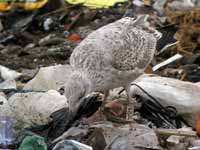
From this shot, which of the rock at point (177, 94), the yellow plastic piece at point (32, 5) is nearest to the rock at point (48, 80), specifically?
the rock at point (177, 94)

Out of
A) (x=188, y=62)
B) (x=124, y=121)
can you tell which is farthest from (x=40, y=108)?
(x=188, y=62)

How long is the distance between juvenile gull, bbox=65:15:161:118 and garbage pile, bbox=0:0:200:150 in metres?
0.15

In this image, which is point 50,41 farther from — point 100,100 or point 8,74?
point 100,100

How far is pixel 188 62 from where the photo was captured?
8.17 meters

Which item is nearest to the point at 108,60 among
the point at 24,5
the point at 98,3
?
the point at 98,3

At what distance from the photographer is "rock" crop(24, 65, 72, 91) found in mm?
7234

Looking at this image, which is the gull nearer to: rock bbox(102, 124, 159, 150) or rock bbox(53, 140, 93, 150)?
rock bbox(102, 124, 159, 150)

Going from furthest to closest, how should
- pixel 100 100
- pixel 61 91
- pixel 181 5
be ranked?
pixel 181 5 → pixel 61 91 → pixel 100 100

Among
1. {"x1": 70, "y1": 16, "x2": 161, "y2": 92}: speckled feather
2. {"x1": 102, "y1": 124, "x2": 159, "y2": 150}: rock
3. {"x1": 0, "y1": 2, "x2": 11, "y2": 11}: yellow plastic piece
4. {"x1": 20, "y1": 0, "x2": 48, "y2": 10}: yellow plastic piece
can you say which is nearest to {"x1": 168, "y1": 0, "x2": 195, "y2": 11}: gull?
{"x1": 20, "y1": 0, "x2": 48, "y2": 10}: yellow plastic piece

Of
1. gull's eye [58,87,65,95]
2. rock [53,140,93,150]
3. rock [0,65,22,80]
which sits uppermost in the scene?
rock [53,140,93,150]

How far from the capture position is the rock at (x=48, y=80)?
7.23 meters

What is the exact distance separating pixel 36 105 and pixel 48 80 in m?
0.83

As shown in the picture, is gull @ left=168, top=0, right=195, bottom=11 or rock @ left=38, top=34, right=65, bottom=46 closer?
rock @ left=38, top=34, right=65, bottom=46

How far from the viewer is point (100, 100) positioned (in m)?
6.68
